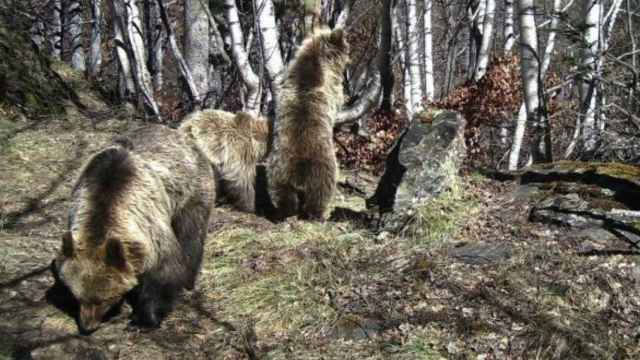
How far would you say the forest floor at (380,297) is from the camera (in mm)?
4180

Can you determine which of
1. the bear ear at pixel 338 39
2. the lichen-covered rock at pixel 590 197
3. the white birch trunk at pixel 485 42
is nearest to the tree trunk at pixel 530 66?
the lichen-covered rock at pixel 590 197

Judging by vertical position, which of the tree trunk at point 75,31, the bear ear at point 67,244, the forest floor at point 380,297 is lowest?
the forest floor at point 380,297

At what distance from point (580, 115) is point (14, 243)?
17.1 feet

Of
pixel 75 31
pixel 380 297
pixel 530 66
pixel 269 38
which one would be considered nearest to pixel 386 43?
pixel 269 38

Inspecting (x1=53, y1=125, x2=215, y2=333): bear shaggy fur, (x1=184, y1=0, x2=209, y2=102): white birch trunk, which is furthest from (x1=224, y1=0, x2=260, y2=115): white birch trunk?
(x1=53, y1=125, x2=215, y2=333): bear shaggy fur

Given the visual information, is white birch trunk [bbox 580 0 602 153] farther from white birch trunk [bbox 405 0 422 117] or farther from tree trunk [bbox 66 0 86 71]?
tree trunk [bbox 66 0 86 71]

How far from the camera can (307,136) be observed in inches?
259

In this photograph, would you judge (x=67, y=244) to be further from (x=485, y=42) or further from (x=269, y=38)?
(x=485, y=42)

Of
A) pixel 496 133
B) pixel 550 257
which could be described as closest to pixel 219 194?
pixel 550 257

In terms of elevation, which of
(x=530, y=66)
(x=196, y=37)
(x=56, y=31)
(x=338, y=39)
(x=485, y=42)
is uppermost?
(x=56, y=31)

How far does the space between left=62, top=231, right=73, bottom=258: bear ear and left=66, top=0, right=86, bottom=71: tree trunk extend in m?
16.0

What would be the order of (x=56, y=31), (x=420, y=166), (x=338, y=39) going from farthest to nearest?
1. (x=56, y=31)
2. (x=338, y=39)
3. (x=420, y=166)

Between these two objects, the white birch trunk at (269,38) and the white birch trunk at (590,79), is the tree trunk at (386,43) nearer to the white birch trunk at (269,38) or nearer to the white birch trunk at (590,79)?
the white birch trunk at (269,38)

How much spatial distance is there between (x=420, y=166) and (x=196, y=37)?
17.5ft
